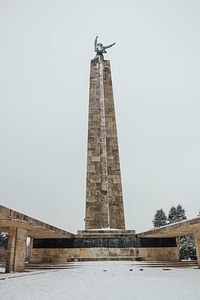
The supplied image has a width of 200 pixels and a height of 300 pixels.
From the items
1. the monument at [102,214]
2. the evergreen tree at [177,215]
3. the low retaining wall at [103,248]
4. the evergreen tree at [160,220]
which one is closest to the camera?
the low retaining wall at [103,248]

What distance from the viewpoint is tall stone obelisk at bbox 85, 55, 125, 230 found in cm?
1411

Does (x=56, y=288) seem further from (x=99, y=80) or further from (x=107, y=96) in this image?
(x=99, y=80)

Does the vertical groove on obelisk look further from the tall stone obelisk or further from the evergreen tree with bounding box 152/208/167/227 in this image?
the evergreen tree with bounding box 152/208/167/227

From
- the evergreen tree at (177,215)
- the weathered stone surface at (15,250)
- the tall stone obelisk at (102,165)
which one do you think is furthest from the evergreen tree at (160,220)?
the weathered stone surface at (15,250)

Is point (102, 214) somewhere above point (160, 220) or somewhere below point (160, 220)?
below

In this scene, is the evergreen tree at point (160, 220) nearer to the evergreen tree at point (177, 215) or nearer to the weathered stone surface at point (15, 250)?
the evergreen tree at point (177, 215)

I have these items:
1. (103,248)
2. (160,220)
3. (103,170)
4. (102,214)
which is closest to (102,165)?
(103,170)

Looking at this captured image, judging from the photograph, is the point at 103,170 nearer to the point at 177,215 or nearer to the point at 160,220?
the point at 177,215

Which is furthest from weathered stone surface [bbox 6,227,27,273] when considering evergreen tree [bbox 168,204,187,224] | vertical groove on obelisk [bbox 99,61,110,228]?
evergreen tree [bbox 168,204,187,224]

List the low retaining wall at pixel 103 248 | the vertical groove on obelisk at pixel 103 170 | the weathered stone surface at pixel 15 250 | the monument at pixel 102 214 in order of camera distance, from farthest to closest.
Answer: the vertical groove on obelisk at pixel 103 170
the monument at pixel 102 214
the low retaining wall at pixel 103 248
the weathered stone surface at pixel 15 250

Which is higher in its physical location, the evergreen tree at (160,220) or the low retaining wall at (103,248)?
the evergreen tree at (160,220)

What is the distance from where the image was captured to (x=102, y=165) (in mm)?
15266

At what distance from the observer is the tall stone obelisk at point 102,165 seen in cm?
1411

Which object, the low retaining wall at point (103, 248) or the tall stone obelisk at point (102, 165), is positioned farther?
the tall stone obelisk at point (102, 165)
